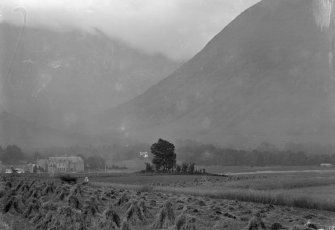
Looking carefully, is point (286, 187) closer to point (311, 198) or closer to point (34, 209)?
point (311, 198)

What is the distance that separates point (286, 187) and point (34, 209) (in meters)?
75.9

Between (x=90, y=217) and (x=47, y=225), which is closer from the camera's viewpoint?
(x=47, y=225)

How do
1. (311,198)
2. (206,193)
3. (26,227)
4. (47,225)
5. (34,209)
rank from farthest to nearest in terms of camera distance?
(206,193) < (311,198) < (34,209) < (26,227) < (47,225)

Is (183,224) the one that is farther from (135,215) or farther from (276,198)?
(276,198)

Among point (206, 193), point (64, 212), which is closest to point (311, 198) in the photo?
point (206, 193)

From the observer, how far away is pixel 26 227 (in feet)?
172

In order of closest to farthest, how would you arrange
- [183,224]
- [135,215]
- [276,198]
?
[183,224]
[135,215]
[276,198]

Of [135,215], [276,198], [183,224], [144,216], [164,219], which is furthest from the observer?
[276,198]

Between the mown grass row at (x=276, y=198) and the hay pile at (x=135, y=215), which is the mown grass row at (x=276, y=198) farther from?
the hay pile at (x=135, y=215)

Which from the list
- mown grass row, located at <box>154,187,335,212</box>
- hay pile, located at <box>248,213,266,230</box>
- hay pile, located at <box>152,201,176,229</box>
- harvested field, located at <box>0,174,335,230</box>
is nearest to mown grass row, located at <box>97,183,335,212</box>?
mown grass row, located at <box>154,187,335,212</box>

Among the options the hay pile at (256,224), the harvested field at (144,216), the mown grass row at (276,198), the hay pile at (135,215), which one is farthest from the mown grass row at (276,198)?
the hay pile at (135,215)

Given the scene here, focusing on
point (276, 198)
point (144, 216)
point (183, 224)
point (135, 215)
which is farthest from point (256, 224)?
point (276, 198)

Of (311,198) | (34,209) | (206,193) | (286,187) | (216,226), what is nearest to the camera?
(216,226)

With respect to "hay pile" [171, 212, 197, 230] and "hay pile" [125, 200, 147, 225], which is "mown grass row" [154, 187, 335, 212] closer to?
"hay pile" [125, 200, 147, 225]
